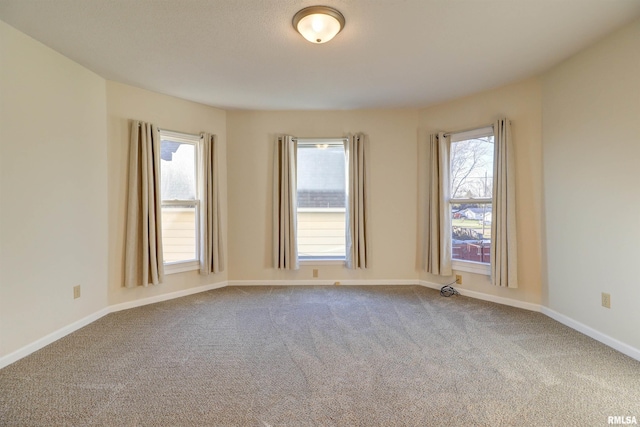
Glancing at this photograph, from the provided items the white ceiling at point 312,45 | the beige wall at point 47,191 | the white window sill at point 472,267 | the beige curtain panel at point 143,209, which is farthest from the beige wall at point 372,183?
the beige wall at point 47,191

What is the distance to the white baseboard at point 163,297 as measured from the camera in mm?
3232

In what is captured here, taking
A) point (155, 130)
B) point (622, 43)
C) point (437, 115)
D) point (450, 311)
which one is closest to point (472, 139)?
point (437, 115)

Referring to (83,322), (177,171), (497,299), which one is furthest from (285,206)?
(497,299)

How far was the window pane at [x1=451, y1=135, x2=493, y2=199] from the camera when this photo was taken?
351cm

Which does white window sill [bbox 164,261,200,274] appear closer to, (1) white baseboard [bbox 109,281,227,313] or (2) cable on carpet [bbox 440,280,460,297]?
(1) white baseboard [bbox 109,281,227,313]

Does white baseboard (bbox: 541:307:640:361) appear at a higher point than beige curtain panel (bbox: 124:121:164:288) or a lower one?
lower

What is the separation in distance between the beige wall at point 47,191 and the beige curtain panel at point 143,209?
250mm

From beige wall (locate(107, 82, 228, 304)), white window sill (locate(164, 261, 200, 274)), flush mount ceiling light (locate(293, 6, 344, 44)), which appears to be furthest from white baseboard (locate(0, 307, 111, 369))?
flush mount ceiling light (locate(293, 6, 344, 44))

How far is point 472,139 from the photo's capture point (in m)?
3.62

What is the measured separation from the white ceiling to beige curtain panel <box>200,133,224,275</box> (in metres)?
0.78

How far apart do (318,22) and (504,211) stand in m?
2.80

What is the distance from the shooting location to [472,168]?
365 centimetres

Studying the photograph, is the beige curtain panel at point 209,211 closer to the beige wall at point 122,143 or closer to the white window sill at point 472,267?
the beige wall at point 122,143

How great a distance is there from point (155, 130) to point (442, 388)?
384 cm
